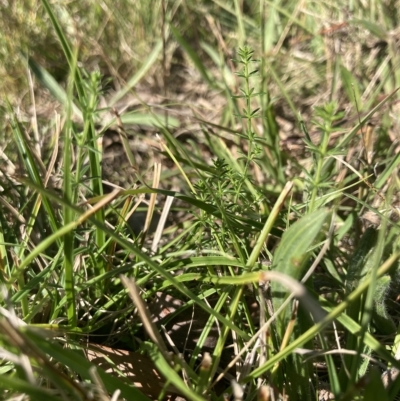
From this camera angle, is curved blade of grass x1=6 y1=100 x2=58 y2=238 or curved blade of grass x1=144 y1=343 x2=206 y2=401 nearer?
curved blade of grass x1=144 y1=343 x2=206 y2=401

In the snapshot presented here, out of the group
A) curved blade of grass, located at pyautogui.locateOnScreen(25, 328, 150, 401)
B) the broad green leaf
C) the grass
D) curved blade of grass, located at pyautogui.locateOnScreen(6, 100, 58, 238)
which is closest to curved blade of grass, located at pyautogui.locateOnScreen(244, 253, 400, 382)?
the grass

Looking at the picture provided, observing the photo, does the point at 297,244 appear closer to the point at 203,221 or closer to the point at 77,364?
the point at 203,221

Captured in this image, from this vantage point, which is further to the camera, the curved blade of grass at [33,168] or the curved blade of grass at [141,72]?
the curved blade of grass at [141,72]

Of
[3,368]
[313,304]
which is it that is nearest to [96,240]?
[3,368]

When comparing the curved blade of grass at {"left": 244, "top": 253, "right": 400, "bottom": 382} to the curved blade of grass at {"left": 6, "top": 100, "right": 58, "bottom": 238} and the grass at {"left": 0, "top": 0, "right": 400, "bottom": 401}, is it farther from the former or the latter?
the curved blade of grass at {"left": 6, "top": 100, "right": 58, "bottom": 238}

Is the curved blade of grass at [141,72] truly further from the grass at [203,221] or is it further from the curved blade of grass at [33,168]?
the curved blade of grass at [33,168]

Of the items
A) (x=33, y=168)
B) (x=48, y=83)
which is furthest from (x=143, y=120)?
(x=33, y=168)

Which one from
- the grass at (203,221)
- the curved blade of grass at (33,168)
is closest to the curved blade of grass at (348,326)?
the grass at (203,221)

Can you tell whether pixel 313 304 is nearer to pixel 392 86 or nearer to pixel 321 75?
pixel 392 86

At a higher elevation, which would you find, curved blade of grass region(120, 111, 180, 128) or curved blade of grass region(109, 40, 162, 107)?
curved blade of grass region(109, 40, 162, 107)
